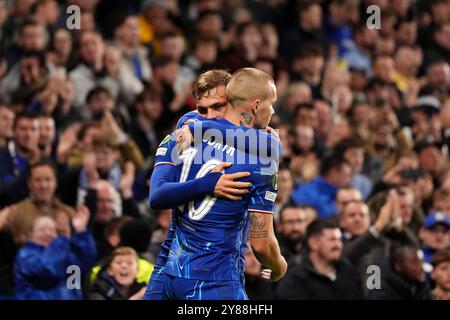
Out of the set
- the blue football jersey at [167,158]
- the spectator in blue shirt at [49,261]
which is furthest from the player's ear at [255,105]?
the spectator in blue shirt at [49,261]

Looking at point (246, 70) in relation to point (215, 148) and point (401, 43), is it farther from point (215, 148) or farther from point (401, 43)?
point (401, 43)

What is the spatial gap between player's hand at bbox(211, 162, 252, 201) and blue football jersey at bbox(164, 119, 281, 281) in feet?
0.14

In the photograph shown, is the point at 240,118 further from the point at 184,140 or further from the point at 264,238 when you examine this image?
the point at 264,238

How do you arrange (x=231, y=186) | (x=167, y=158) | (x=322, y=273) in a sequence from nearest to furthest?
(x=231, y=186)
(x=167, y=158)
(x=322, y=273)

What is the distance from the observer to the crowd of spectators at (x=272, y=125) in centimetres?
859

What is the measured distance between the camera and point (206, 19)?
13.5 meters

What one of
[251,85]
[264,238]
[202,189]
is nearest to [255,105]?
[251,85]

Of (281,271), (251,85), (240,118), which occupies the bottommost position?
(281,271)

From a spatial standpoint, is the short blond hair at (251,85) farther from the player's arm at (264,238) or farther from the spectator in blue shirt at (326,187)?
the spectator in blue shirt at (326,187)

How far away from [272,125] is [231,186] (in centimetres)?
574

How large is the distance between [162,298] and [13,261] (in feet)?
10.3

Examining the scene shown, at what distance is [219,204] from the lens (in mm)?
5434

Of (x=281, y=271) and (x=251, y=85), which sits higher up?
(x=251, y=85)

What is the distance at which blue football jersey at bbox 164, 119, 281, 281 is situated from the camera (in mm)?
5418
